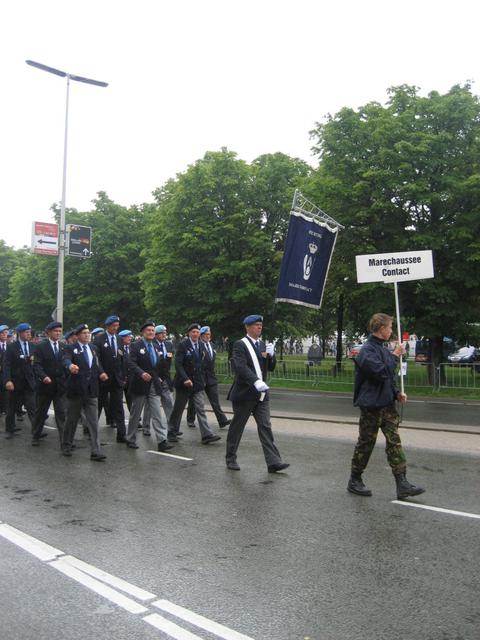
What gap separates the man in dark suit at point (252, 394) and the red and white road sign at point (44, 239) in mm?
15513

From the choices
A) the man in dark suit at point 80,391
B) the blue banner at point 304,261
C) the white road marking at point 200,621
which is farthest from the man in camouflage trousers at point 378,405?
the blue banner at point 304,261

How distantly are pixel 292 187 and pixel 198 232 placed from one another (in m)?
4.95

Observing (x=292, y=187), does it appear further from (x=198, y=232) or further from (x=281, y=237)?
(x=198, y=232)

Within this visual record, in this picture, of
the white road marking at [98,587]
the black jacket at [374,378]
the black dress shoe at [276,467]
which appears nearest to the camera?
the white road marking at [98,587]

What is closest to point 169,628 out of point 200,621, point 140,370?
point 200,621

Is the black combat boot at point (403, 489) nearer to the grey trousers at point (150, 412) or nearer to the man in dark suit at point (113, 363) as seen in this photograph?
the grey trousers at point (150, 412)

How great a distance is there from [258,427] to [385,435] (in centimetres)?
187

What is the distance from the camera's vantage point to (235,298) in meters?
27.0

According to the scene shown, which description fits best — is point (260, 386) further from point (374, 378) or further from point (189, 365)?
point (189, 365)

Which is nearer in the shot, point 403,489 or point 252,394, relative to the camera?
point 403,489

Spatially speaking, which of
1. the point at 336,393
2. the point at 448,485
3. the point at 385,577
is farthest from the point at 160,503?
the point at 336,393

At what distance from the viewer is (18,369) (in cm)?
1198

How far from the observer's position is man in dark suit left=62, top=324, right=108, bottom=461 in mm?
9047

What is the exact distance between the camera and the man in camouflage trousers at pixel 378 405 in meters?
6.41
